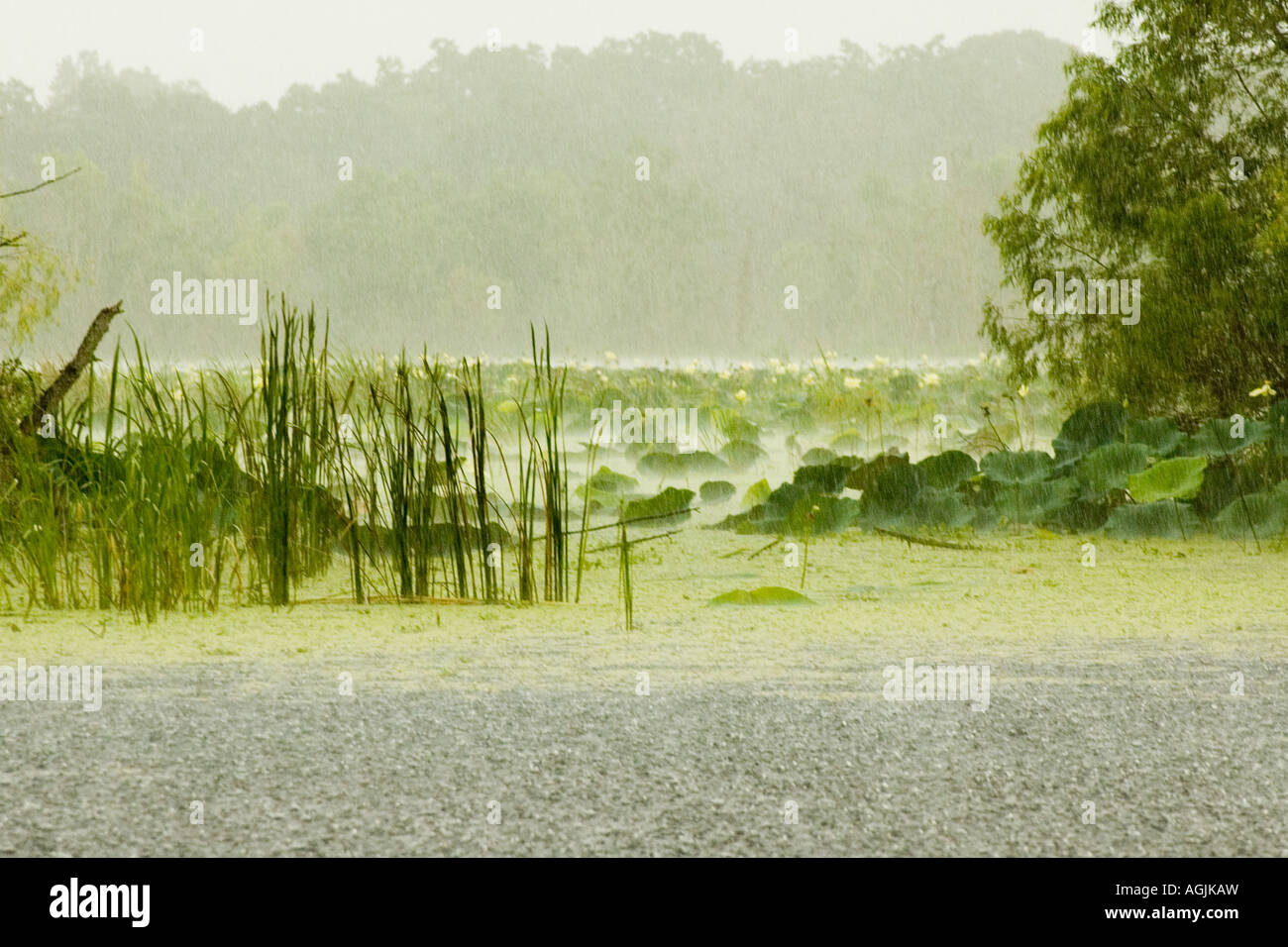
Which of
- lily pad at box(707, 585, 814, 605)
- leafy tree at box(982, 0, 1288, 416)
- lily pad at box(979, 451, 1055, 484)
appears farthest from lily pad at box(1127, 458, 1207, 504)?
lily pad at box(707, 585, 814, 605)

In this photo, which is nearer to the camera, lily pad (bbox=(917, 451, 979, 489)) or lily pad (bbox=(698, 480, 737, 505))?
lily pad (bbox=(917, 451, 979, 489))

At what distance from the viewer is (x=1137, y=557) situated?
19.5ft

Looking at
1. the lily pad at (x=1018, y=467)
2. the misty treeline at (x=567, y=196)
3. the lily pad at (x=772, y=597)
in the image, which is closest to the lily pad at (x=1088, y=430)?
the lily pad at (x=1018, y=467)

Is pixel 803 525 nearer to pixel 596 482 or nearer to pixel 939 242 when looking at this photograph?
pixel 596 482

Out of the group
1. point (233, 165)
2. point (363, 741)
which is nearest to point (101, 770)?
point (363, 741)

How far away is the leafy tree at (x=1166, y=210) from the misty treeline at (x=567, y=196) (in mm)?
14089

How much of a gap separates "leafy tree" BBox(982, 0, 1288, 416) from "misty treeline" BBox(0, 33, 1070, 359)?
1409 cm

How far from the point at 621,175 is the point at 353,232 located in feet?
14.4

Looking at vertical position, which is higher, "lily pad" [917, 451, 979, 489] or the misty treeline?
the misty treeline

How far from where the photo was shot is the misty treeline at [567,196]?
2330cm

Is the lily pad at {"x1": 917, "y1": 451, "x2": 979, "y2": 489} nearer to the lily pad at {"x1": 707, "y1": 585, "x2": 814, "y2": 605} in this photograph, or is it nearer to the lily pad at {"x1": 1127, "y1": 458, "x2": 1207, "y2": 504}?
the lily pad at {"x1": 1127, "y1": 458, "x2": 1207, "y2": 504}

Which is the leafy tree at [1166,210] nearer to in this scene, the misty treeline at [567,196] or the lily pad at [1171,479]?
the lily pad at [1171,479]

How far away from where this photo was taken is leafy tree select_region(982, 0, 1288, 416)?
6.86 m

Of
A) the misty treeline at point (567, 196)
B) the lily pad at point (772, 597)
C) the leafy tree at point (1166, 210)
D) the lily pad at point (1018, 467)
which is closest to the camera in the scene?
the lily pad at point (772, 597)
